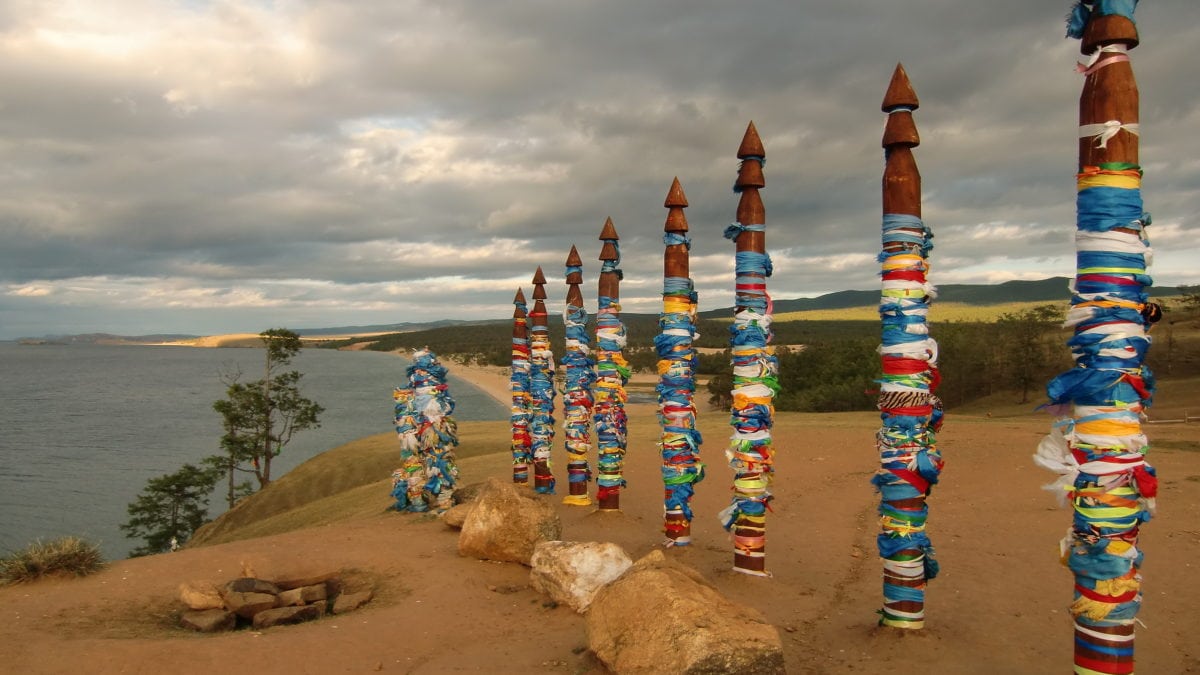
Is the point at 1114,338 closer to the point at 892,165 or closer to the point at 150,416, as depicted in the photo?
the point at 892,165

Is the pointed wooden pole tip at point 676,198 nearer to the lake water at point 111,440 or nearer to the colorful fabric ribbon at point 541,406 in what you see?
the colorful fabric ribbon at point 541,406

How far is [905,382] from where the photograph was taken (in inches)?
316

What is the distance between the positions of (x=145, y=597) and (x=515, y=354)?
1070cm

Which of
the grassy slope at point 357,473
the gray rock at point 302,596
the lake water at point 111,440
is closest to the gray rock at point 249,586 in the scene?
the gray rock at point 302,596

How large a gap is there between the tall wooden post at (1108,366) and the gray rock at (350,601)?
8.92 metres

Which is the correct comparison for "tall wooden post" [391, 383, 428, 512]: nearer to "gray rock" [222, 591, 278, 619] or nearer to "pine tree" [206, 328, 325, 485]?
"gray rock" [222, 591, 278, 619]

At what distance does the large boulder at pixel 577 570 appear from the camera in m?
9.88

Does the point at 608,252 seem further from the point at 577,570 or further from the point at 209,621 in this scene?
the point at 209,621

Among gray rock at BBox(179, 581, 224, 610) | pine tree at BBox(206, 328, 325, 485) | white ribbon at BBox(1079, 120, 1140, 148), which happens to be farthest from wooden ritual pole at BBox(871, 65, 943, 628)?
pine tree at BBox(206, 328, 325, 485)

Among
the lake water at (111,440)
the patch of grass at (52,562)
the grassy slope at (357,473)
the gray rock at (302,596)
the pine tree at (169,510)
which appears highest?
the patch of grass at (52,562)

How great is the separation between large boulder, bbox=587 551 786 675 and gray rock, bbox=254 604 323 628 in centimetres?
525

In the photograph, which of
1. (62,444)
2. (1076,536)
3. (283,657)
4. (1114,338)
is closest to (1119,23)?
(1114,338)

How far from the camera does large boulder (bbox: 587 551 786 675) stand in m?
6.41

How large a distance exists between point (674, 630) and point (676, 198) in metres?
8.25
